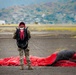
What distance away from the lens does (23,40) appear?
15.5m

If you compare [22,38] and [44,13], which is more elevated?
[22,38]

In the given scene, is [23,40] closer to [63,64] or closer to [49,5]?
[63,64]

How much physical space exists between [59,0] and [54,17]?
A: 21951mm

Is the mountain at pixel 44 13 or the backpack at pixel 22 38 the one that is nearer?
the backpack at pixel 22 38

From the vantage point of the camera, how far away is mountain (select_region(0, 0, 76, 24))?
167000mm

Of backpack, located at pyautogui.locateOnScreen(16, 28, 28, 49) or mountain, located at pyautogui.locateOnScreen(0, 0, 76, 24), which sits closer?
backpack, located at pyautogui.locateOnScreen(16, 28, 28, 49)

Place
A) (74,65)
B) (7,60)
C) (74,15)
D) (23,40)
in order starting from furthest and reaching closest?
(74,15) → (7,60) → (74,65) → (23,40)

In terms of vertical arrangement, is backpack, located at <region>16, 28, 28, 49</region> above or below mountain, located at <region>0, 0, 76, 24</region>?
above

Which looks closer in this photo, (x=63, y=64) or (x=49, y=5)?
(x=63, y=64)

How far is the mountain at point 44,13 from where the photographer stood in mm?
167000

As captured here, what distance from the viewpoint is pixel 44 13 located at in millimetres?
176625

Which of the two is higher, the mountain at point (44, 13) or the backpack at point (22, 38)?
the backpack at point (22, 38)

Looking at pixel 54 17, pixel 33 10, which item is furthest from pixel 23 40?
pixel 33 10

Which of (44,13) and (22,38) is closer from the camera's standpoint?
(22,38)
